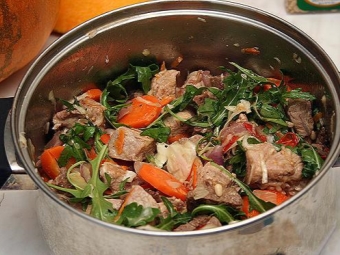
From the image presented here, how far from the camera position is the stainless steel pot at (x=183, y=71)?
32.5 inches

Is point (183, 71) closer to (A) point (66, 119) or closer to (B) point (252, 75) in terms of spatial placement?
(B) point (252, 75)

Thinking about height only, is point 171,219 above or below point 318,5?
below

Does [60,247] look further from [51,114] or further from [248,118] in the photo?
[248,118]

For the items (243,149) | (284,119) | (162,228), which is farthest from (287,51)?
(162,228)

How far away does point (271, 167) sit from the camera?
3.27ft

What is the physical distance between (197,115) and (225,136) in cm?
10

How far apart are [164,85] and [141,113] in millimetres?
79

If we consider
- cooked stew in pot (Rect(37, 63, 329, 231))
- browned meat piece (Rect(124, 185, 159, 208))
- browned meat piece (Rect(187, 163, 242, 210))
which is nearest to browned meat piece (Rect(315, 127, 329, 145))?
cooked stew in pot (Rect(37, 63, 329, 231))

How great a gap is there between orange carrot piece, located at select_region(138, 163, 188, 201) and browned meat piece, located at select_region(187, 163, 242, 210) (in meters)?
0.03

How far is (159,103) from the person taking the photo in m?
1.19

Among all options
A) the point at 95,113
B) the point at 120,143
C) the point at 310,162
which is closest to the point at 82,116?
the point at 95,113

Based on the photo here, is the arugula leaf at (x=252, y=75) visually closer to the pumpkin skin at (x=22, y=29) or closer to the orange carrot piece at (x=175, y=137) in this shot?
the orange carrot piece at (x=175, y=137)

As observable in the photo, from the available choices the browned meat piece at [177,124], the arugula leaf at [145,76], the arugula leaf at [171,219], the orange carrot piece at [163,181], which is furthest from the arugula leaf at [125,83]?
the arugula leaf at [171,219]

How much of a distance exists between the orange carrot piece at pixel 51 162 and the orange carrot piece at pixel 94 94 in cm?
17
